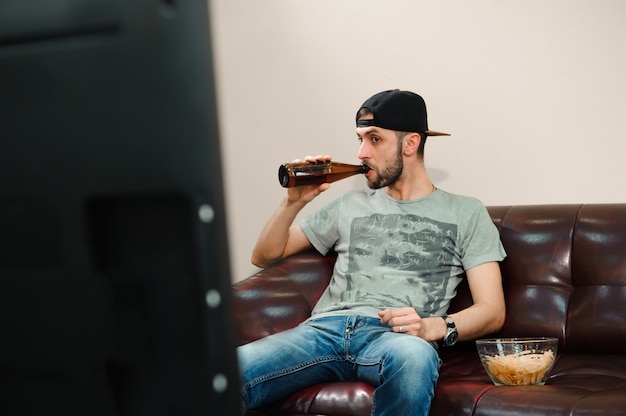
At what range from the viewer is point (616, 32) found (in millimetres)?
3029

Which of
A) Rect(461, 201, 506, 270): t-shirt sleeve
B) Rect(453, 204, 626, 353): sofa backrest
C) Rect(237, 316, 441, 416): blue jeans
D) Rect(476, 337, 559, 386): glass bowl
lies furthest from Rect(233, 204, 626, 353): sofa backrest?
Rect(476, 337, 559, 386): glass bowl

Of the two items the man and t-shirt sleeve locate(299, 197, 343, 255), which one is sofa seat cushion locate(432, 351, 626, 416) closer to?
the man

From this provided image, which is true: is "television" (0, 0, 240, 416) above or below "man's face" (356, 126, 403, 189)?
above

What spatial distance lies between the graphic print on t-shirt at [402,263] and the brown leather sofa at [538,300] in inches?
7.3

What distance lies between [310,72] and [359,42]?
244 mm

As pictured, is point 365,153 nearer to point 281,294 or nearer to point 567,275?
point 281,294

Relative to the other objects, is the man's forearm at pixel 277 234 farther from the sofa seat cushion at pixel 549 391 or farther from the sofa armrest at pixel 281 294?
the sofa seat cushion at pixel 549 391

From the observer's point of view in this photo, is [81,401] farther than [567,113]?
No

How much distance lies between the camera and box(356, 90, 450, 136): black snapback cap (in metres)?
2.97

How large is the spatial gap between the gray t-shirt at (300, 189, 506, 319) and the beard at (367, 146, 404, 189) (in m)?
0.06

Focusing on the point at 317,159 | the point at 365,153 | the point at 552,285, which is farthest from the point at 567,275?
the point at 317,159

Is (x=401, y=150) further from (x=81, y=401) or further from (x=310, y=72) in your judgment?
(x=81, y=401)

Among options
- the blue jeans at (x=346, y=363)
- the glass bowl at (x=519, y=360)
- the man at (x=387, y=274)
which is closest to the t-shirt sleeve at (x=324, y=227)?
the man at (x=387, y=274)

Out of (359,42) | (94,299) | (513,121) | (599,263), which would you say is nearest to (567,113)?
(513,121)
